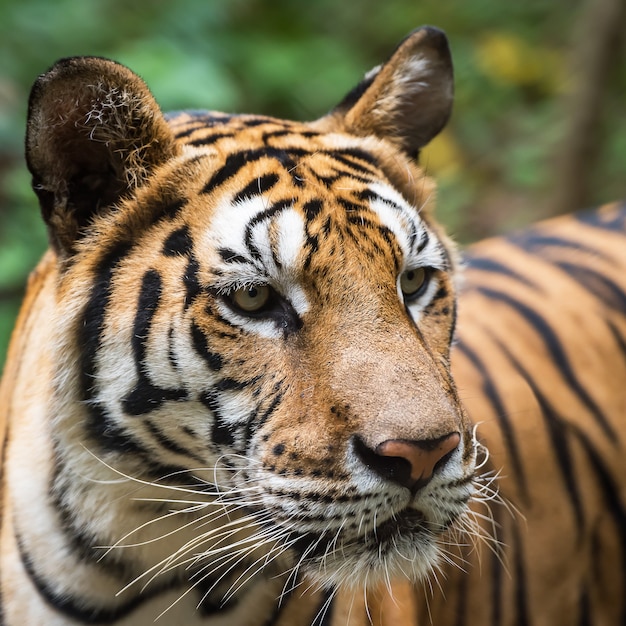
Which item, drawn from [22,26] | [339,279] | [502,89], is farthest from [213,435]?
[502,89]

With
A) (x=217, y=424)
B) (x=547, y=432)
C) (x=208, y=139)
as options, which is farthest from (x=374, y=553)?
(x=547, y=432)

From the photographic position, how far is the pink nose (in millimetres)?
1411

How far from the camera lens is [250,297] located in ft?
5.28

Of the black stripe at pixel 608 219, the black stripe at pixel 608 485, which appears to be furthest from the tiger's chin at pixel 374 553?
the black stripe at pixel 608 219

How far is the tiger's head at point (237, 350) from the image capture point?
151 cm

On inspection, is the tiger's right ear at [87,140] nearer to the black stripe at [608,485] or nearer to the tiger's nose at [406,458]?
the tiger's nose at [406,458]

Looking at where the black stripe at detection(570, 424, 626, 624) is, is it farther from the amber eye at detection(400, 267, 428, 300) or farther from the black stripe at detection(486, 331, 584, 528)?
the amber eye at detection(400, 267, 428, 300)

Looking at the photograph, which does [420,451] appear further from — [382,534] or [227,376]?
[227,376]

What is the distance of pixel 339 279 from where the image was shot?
1581 millimetres

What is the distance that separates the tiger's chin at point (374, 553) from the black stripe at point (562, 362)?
1.10 metres

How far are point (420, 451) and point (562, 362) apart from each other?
1.27 m

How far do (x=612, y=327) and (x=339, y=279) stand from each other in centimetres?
135

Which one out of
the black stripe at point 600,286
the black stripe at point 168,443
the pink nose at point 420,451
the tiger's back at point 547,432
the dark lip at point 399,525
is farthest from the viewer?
the black stripe at point 600,286

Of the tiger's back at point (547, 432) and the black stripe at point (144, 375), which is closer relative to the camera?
the black stripe at point (144, 375)
